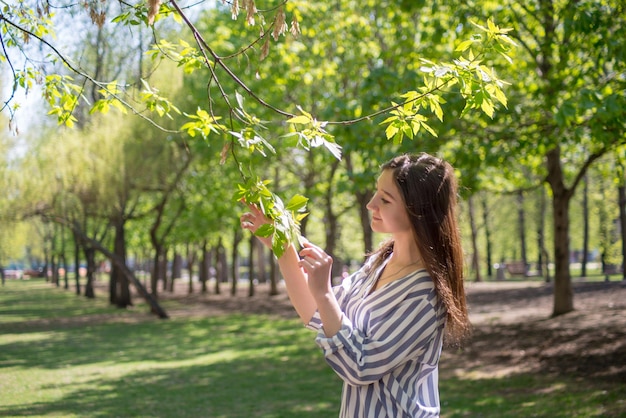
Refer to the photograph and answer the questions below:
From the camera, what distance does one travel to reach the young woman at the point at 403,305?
2.30m

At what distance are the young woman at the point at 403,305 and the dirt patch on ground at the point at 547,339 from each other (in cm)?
806

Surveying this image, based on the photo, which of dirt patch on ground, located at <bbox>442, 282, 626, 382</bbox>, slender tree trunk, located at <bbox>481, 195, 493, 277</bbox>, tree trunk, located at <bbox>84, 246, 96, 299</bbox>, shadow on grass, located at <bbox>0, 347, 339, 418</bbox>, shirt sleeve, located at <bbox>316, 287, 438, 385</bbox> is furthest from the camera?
slender tree trunk, located at <bbox>481, 195, 493, 277</bbox>

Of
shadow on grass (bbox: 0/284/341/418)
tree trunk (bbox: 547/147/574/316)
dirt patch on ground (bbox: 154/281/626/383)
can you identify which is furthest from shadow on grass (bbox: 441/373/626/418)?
tree trunk (bbox: 547/147/574/316)

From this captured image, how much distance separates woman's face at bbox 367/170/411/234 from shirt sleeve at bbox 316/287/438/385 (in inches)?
10.5

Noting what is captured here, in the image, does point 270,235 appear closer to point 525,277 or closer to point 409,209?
point 409,209

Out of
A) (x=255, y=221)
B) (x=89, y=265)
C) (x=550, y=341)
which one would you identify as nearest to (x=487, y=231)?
(x=89, y=265)

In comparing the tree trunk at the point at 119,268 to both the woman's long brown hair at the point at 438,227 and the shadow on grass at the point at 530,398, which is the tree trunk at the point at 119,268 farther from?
the woman's long brown hair at the point at 438,227

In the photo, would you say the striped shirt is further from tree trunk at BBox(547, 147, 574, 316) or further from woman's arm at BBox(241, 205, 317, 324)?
tree trunk at BBox(547, 147, 574, 316)

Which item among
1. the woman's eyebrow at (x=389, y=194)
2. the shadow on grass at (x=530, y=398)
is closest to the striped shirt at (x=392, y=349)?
the woman's eyebrow at (x=389, y=194)

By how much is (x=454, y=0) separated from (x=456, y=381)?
6.53 metres

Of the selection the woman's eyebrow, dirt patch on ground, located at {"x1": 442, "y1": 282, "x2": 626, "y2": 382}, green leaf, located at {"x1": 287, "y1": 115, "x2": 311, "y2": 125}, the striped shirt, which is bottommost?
dirt patch on ground, located at {"x1": 442, "y1": 282, "x2": 626, "y2": 382}

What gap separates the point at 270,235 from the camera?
8.23 feet

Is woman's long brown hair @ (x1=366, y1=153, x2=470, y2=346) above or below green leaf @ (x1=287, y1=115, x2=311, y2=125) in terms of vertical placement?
below

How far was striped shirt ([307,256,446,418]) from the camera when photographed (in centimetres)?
229
